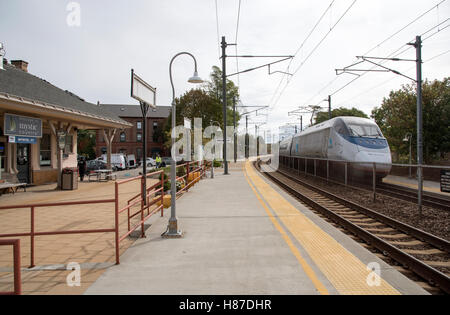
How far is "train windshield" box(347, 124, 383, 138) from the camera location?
647 inches

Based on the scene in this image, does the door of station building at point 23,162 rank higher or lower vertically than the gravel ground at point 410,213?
higher

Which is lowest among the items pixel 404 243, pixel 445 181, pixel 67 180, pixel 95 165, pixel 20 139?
pixel 404 243

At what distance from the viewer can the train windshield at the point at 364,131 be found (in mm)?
16422

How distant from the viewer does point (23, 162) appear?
16.6 meters

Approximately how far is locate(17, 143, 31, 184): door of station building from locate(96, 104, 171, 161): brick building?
166 feet

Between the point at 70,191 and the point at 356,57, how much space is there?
15.3m

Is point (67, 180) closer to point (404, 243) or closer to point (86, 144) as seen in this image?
point (404, 243)

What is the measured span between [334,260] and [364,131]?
1314 cm

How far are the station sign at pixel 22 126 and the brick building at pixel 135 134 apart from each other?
2069 inches

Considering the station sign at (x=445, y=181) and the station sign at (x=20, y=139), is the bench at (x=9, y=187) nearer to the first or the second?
the station sign at (x=20, y=139)

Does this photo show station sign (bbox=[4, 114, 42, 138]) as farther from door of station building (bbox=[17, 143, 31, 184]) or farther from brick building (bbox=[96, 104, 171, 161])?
brick building (bbox=[96, 104, 171, 161])

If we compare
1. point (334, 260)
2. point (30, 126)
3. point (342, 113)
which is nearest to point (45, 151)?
point (30, 126)

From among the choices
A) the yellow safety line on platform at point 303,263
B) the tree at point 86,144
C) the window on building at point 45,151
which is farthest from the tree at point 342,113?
the yellow safety line on platform at point 303,263

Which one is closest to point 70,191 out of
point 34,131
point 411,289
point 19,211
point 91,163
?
point 34,131
